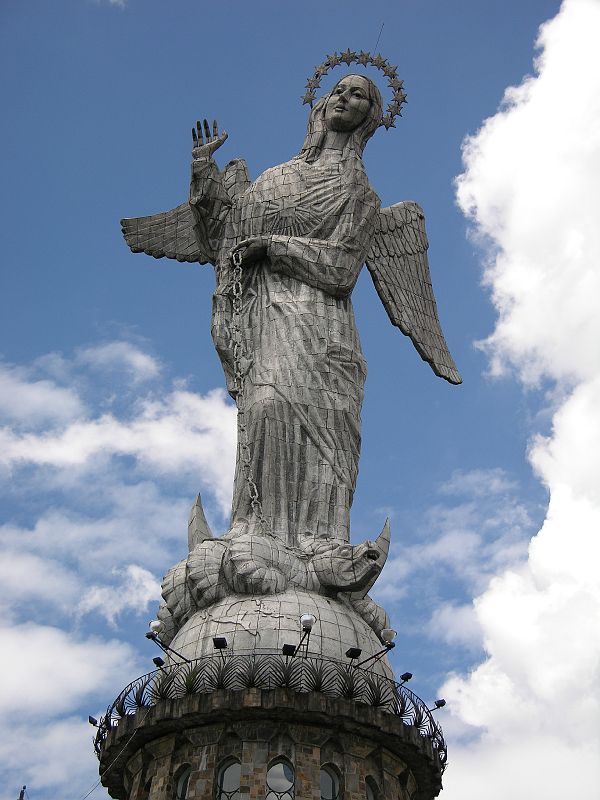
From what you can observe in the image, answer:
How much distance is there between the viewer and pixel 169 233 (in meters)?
34.0

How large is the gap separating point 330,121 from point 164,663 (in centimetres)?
1436

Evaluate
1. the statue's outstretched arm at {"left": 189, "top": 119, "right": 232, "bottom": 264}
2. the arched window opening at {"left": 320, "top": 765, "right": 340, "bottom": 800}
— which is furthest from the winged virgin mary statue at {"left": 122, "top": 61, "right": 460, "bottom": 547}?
the arched window opening at {"left": 320, "top": 765, "right": 340, "bottom": 800}

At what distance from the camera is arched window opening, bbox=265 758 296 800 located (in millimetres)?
22750

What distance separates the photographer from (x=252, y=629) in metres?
24.5

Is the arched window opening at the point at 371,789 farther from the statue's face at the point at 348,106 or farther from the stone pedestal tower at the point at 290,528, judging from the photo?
the statue's face at the point at 348,106

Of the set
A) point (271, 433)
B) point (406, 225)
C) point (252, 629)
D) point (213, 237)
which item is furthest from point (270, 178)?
point (252, 629)

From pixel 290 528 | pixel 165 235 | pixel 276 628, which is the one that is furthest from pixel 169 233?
pixel 276 628

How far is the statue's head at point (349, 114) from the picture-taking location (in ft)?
107

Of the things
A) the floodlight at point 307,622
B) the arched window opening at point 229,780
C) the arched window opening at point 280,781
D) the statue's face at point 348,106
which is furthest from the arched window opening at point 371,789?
the statue's face at point 348,106

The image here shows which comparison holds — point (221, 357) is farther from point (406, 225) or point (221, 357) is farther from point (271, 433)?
point (406, 225)

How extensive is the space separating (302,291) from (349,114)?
527 cm

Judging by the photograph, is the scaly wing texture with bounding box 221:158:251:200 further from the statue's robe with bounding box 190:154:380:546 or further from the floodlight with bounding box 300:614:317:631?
the floodlight with bounding box 300:614:317:631

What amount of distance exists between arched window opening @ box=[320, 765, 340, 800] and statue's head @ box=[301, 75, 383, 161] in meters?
15.4

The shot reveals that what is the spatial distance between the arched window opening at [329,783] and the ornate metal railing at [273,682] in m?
1.33
